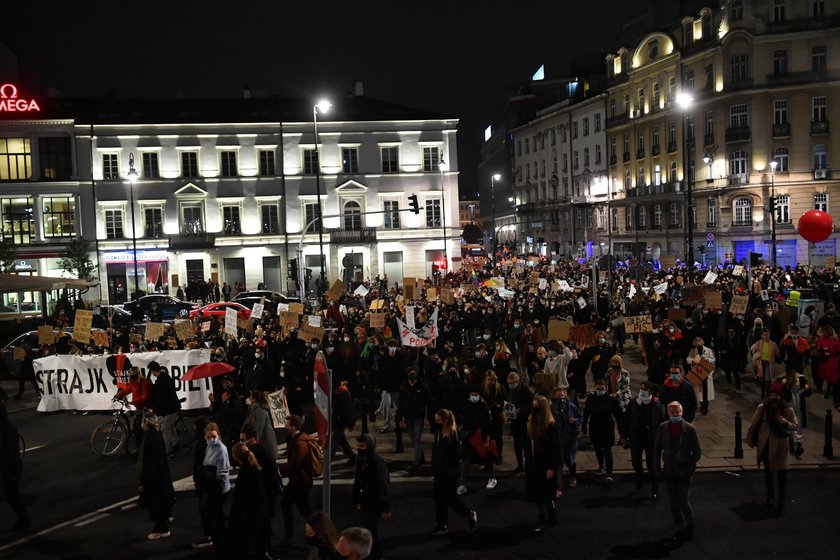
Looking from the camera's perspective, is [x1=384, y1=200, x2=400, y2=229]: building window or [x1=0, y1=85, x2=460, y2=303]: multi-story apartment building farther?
[x1=384, y1=200, x2=400, y2=229]: building window

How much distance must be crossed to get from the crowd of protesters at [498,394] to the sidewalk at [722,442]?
0.27 m

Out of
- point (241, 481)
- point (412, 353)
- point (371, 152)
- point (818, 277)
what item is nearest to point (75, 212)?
point (371, 152)

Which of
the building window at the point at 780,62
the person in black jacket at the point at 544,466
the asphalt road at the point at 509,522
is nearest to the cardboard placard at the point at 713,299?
the asphalt road at the point at 509,522

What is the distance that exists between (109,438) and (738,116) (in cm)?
5477

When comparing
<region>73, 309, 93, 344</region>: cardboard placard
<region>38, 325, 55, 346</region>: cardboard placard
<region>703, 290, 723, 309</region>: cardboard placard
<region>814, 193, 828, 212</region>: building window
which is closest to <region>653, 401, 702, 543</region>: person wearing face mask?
<region>703, 290, 723, 309</region>: cardboard placard

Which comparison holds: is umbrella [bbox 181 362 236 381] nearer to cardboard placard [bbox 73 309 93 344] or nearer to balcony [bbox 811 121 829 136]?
cardboard placard [bbox 73 309 93 344]

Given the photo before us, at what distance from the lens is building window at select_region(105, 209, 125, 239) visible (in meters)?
53.8

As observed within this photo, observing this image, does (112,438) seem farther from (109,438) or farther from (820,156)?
(820,156)

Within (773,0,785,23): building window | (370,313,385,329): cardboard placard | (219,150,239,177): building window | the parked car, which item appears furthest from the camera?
(219,150,239,177): building window

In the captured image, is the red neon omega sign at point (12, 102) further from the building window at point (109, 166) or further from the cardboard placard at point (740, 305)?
the cardboard placard at point (740, 305)

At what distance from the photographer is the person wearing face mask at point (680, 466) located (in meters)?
9.45

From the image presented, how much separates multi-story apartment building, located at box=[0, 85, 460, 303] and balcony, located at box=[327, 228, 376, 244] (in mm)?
111

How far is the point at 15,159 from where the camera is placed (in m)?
52.2

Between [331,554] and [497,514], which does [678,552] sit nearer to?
[497,514]
